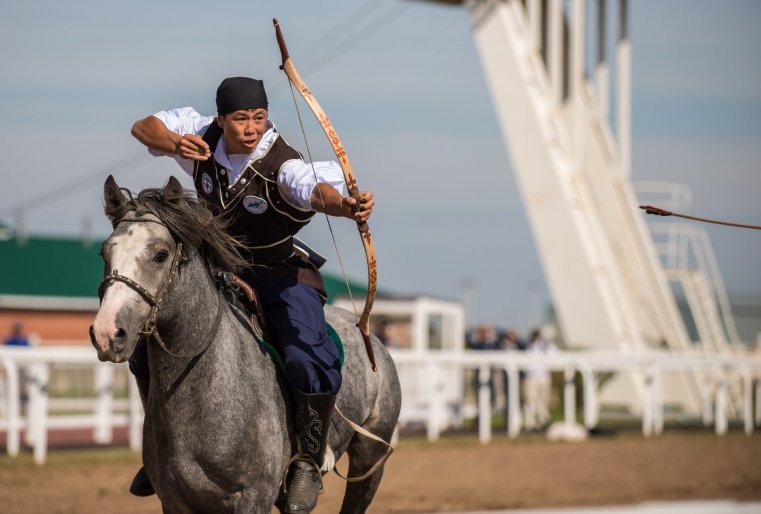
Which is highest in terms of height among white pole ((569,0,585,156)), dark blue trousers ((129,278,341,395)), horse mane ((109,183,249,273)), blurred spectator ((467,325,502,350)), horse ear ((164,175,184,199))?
white pole ((569,0,585,156))

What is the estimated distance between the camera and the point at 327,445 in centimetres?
674

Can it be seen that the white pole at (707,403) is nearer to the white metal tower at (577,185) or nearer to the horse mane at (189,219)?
the white metal tower at (577,185)

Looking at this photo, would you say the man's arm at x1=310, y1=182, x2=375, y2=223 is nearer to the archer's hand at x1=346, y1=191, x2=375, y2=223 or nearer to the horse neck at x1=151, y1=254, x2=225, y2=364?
the archer's hand at x1=346, y1=191, x2=375, y2=223

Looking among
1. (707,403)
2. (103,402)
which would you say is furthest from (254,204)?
(707,403)

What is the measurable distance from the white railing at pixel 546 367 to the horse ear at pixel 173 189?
12690 millimetres

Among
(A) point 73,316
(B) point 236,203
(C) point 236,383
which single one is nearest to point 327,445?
(C) point 236,383

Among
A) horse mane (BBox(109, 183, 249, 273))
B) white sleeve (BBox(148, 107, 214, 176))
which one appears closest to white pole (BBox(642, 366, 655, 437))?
white sleeve (BBox(148, 107, 214, 176))

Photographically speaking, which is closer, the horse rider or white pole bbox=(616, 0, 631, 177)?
the horse rider

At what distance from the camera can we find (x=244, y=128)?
20.2 feet

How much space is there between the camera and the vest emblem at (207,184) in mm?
6332

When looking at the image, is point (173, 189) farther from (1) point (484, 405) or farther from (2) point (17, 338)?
(2) point (17, 338)

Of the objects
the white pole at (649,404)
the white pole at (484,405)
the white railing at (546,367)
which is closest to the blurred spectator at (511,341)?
the white railing at (546,367)

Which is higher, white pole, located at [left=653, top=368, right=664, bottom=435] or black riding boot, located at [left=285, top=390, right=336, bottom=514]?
black riding boot, located at [left=285, top=390, right=336, bottom=514]

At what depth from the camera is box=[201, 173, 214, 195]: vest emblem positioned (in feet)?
20.8
